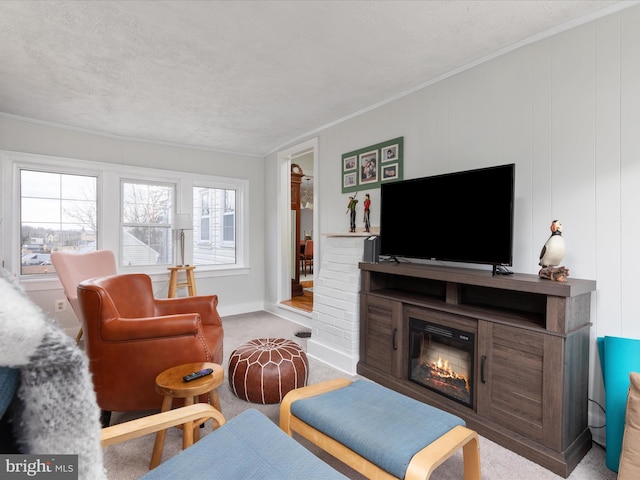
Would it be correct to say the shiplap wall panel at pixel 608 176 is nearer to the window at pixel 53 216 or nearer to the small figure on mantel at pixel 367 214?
the small figure on mantel at pixel 367 214

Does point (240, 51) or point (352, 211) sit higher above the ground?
point (240, 51)

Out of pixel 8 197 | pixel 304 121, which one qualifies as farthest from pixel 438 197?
pixel 8 197

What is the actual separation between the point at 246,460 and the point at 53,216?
4080 millimetres

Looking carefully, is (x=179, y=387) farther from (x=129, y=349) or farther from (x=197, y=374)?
(x=129, y=349)

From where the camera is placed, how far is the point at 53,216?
155 inches

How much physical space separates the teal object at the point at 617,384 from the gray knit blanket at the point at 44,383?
2.27 meters

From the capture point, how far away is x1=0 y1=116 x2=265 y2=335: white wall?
147 inches

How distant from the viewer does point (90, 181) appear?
4.14 m

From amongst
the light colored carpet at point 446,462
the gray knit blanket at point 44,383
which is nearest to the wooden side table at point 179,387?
the light colored carpet at point 446,462

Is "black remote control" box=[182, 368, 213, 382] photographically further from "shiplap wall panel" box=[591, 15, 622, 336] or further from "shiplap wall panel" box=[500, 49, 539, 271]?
"shiplap wall panel" box=[591, 15, 622, 336]

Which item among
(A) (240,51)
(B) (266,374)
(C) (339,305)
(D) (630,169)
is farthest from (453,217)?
(A) (240,51)

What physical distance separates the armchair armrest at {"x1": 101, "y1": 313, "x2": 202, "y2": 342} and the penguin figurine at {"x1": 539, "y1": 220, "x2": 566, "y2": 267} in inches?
82.8

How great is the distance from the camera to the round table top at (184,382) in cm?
168

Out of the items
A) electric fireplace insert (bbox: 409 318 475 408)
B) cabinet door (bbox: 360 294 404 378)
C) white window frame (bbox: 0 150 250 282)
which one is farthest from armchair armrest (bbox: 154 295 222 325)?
white window frame (bbox: 0 150 250 282)
